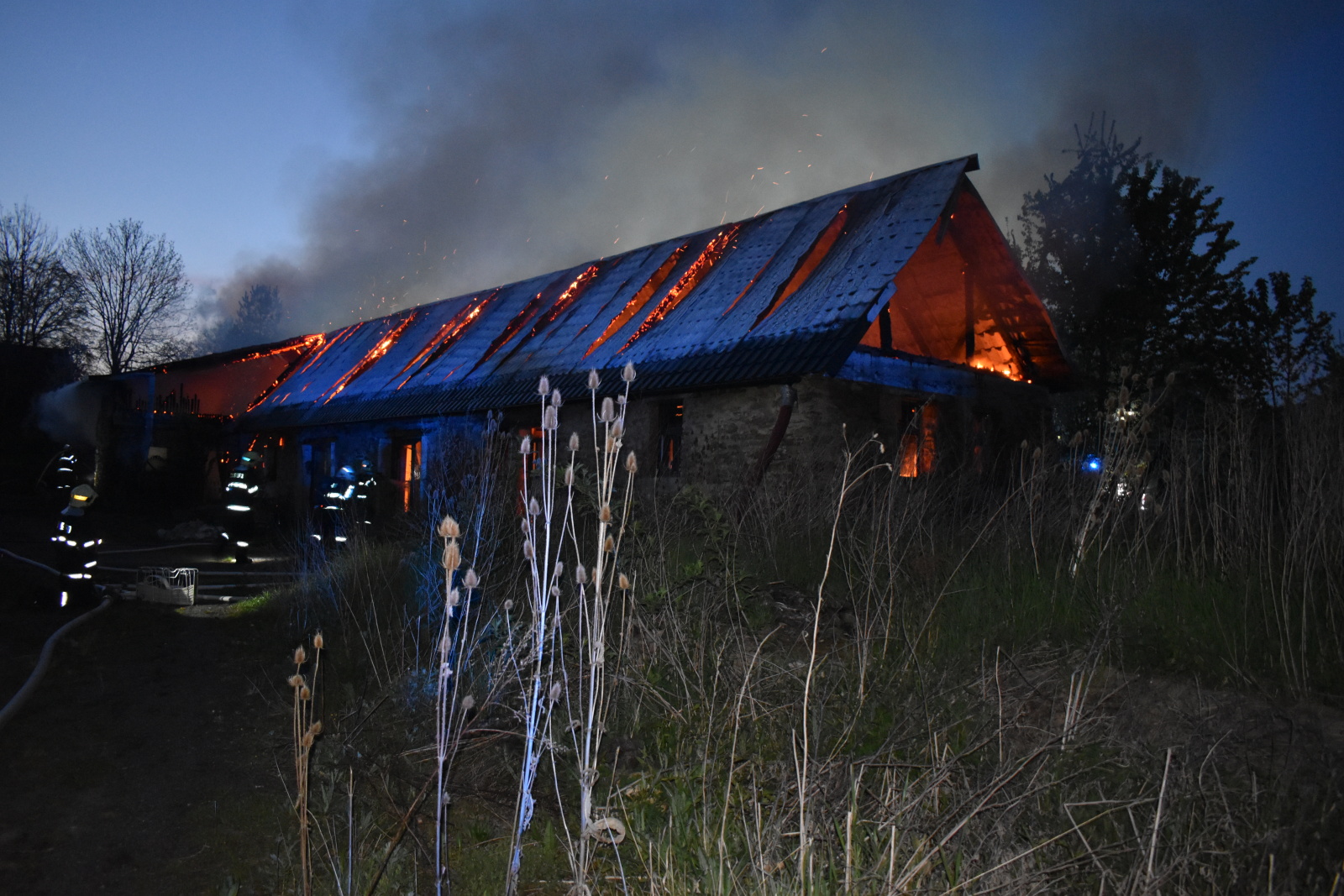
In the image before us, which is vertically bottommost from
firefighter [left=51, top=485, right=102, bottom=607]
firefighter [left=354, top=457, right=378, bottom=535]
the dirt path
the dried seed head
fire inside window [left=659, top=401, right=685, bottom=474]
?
the dirt path

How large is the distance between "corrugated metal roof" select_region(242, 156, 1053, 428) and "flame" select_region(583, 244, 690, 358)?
0.03 meters

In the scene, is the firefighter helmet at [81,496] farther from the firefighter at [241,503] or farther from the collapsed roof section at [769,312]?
the collapsed roof section at [769,312]

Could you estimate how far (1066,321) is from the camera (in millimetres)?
20453

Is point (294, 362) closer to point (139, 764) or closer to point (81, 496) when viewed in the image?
point (81, 496)

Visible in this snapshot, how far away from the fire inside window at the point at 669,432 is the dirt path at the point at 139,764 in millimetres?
5869

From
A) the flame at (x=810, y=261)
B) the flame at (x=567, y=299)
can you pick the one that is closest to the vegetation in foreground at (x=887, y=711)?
the flame at (x=810, y=261)

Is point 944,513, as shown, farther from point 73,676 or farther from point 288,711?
point 73,676

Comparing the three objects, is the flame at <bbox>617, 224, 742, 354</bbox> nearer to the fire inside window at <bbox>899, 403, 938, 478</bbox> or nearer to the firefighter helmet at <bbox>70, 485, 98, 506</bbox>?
the fire inside window at <bbox>899, 403, 938, 478</bbox>

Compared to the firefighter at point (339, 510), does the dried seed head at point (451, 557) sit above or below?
above

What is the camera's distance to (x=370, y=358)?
60.4 ft

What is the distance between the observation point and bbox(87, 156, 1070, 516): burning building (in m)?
9.80

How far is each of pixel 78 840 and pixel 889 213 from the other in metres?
10.7

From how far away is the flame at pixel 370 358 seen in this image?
1764cm

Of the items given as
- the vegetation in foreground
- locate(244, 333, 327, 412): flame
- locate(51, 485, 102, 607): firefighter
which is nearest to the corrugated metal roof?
locate(244, 333, 327, 412): flame
